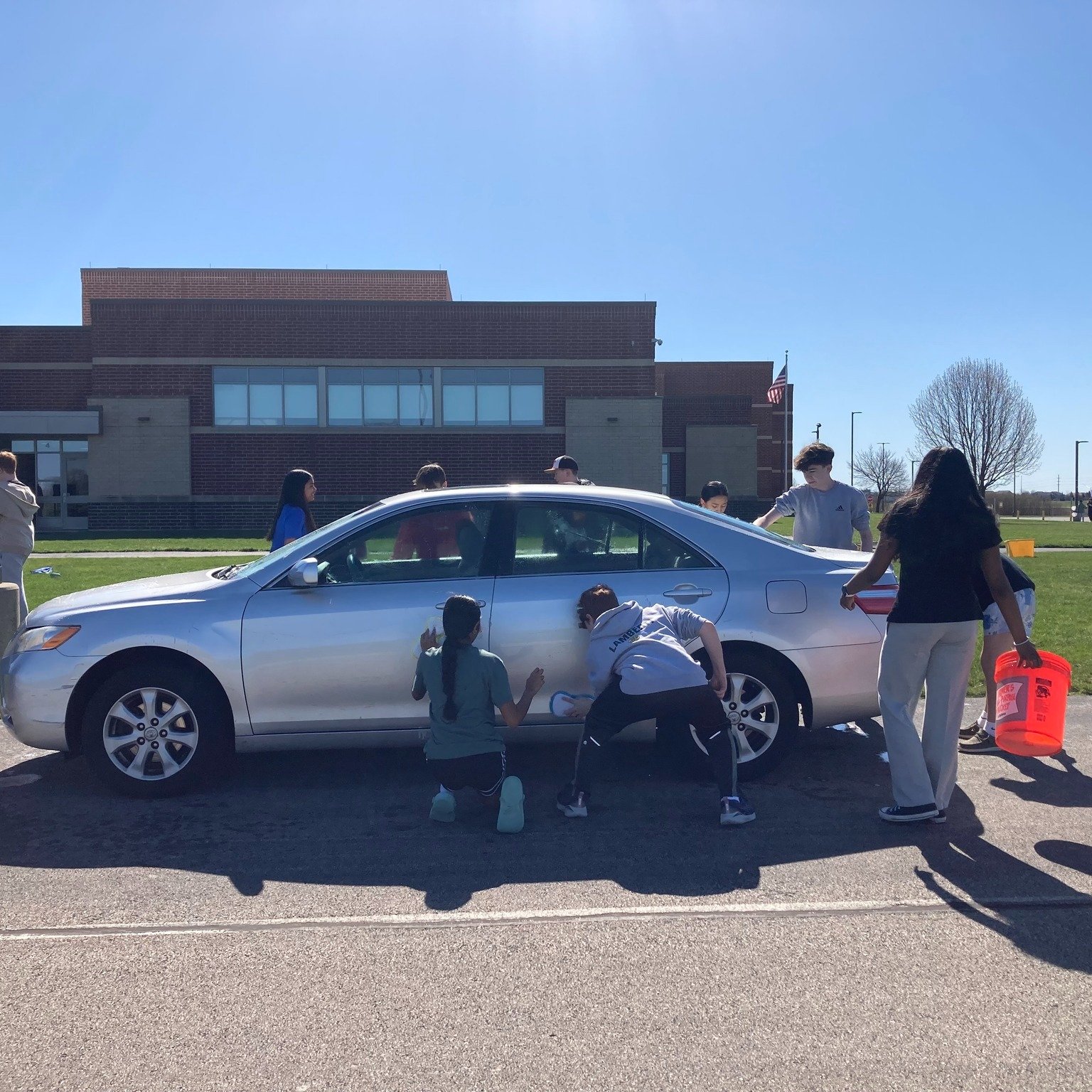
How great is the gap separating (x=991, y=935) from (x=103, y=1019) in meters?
2.97

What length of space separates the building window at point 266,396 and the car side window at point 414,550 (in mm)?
34019

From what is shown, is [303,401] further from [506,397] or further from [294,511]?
[294,511]

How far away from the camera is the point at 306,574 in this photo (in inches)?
219

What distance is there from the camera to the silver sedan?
5.62 metres

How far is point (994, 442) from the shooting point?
74.6 meters

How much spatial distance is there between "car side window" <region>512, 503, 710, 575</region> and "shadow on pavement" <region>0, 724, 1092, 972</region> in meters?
1.20

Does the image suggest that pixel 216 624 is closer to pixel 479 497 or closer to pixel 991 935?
pixel 479 497

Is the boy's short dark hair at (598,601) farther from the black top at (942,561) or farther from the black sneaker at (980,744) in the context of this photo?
the black sneaker at (980,744)

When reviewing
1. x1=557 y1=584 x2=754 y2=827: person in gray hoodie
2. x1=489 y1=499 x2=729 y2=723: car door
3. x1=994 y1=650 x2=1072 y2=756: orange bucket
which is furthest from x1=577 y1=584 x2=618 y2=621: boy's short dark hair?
x1=994 y1=650 x2=1072 y2=756: orange bucket

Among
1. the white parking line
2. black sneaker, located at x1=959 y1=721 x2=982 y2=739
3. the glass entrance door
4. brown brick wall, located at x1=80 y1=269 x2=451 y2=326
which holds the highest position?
brown brick wall, located at x1=80 y1=269 x2=451 y2=326

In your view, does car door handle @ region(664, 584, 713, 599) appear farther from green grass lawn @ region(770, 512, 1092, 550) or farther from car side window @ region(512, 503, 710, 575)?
green grass lawn @ region(770, 512, 1092, 550)

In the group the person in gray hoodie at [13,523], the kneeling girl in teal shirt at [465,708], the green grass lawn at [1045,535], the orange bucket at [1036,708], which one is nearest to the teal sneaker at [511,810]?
the kneeling girl in teal shirt at [465,708]

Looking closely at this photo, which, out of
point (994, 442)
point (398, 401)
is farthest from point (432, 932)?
point (994, 442)

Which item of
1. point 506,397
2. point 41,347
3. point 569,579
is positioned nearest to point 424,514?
point 569,579
